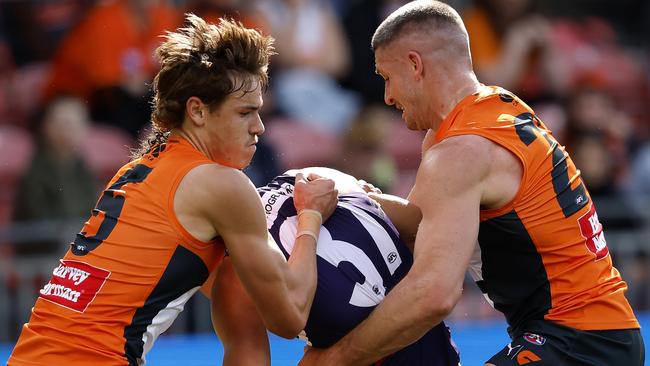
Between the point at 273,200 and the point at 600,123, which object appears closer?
the point at 273,200

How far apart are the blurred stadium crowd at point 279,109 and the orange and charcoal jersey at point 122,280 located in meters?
4.24

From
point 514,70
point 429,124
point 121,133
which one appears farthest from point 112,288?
point 514,70

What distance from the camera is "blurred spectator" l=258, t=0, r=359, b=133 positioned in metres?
10.0

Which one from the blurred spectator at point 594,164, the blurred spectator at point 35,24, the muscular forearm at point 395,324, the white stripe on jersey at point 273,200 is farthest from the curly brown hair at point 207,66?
the blurred spectator at point 35,24

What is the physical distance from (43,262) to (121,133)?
168 cm

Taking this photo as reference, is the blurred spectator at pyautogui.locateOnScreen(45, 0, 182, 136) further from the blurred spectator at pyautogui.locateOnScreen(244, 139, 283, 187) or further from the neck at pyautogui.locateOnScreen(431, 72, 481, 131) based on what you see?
the neck at pyautogui.locateOnScreen(431, 72, 481, 131)

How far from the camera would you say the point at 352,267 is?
13.4 ft

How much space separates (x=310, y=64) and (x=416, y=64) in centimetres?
593

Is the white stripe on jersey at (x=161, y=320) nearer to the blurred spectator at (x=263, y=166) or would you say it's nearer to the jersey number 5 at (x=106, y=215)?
the jersey number 5 at (x=106, y=215)

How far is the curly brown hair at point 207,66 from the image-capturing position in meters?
3.92

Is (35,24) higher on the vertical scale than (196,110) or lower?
lower

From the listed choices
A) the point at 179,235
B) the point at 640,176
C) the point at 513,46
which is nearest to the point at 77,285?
the point at 179,235

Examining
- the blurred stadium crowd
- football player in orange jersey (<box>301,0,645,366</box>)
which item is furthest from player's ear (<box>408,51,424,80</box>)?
the blurred stadium crowd

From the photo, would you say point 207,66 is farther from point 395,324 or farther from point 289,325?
point 395,324
